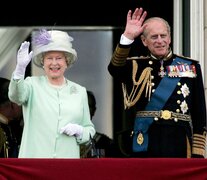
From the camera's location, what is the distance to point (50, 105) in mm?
6633

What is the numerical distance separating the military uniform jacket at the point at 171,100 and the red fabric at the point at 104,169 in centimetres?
47

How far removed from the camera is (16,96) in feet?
21.5

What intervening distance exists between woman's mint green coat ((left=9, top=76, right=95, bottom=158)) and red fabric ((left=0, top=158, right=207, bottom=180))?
31cm

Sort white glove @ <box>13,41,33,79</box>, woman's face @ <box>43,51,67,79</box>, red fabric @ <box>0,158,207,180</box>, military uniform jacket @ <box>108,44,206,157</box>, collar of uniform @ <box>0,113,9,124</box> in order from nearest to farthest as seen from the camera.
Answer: red fabric @ <box>0,158,207,180</box> → white glove @ <box>13,41,33,79</box> → woman's face @ <box>43,51,67,79</box> → military uniform jacket @ <box>108,44,206,157</box> → collar of uniform @ <box>0,113,9,124</box>

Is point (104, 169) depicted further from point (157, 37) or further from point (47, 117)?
point (157, 37)

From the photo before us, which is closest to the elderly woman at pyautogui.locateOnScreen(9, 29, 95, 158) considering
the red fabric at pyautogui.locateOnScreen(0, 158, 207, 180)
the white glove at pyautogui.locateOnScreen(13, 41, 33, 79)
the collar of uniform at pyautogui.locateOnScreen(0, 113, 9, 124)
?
the white glove at pyautogui.locateOnScreen(13, 41, 33, 79)

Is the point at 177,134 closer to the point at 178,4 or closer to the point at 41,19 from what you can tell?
the point at 178,4

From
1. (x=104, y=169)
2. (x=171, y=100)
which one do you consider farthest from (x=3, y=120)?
(x=104, y=169)

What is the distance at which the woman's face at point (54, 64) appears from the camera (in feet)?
22.0

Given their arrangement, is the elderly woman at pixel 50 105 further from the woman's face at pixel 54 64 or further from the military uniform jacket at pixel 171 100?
the military uniform jacket at pixel 171 100

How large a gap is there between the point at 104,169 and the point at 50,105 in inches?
24.8

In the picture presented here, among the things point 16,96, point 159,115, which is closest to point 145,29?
point 159,115

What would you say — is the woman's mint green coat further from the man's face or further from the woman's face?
the man's face

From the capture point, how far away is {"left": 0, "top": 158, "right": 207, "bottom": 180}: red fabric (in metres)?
6.23
